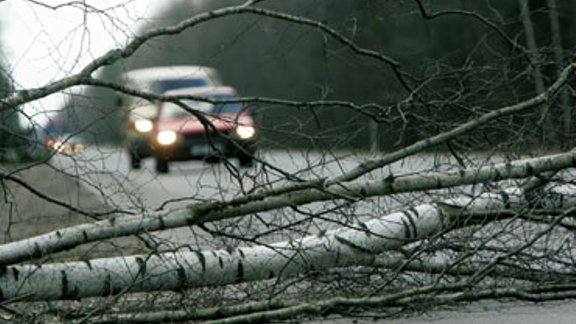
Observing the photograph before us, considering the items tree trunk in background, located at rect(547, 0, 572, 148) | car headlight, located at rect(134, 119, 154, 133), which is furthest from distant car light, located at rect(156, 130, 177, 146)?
tree trunk in background, located at rect(547, 0, 572, 148)

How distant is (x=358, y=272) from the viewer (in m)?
7.43

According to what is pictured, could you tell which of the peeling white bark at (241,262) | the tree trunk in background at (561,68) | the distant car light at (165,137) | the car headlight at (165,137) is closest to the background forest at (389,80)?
the tree trunk in background at (561,68)

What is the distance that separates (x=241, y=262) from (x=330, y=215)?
624 millimetres

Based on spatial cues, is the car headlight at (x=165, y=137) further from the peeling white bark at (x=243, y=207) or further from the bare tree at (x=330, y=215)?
the peeling white bark at (x=243, y=207)

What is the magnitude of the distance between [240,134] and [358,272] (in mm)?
1248

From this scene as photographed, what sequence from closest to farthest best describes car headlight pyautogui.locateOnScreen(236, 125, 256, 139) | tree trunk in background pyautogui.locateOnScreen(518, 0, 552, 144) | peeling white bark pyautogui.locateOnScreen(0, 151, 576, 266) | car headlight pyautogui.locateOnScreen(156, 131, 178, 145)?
peeling white bark pyautogui.locateOnScreen(0, 151, 576, 266) < car headlight pyautogui.locateOnScreen(236, 125, 256, 139) < tree trunk in background pyautogui.locateOnScreen(518, 0, 552, 144) < car headlight pyautogui.locateOnScreen(156, 131, 178, 145)

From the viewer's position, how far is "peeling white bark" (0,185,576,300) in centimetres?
695

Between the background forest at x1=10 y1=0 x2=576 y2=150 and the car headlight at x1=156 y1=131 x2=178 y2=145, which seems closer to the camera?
the background forest at x1=10 y1=0 x2=576 y2=150

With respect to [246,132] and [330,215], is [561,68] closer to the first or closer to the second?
[330,215]

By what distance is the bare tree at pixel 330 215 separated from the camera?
6891 mm

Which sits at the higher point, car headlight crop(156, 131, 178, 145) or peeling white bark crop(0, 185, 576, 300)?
car headlight crop(156, 131, 178, 145)

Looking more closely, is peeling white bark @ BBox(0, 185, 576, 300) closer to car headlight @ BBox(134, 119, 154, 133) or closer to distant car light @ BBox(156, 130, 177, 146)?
car headlight @ BBox(134, 119, 154, 133)

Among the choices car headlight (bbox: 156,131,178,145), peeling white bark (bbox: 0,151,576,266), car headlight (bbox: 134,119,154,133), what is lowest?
peeling white bark (bbox: 0,151,576,266)

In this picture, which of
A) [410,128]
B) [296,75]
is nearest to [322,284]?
[410,128]
